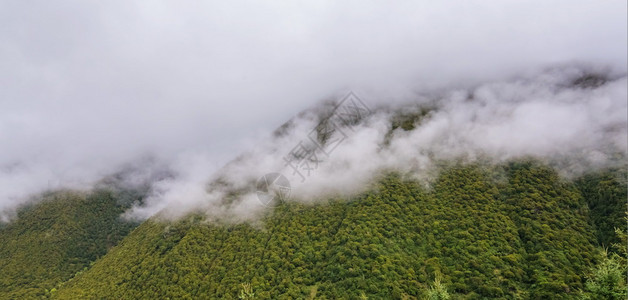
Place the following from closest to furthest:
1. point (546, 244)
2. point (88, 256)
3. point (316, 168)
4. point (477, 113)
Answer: point (546, 244) → point (316, 168) → point (477, 113) → point (88, 256)

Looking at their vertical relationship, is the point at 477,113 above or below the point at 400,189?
below

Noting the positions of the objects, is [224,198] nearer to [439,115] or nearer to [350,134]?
[350,134]

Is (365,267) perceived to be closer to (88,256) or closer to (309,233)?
(309,233)

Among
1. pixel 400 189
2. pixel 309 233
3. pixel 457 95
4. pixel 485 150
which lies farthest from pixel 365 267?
pixel 457 95

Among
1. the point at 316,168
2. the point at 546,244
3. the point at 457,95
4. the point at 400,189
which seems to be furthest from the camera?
the point at 457,95

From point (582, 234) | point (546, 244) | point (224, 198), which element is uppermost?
point (224, 198)

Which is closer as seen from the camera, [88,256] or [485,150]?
[485,150]
